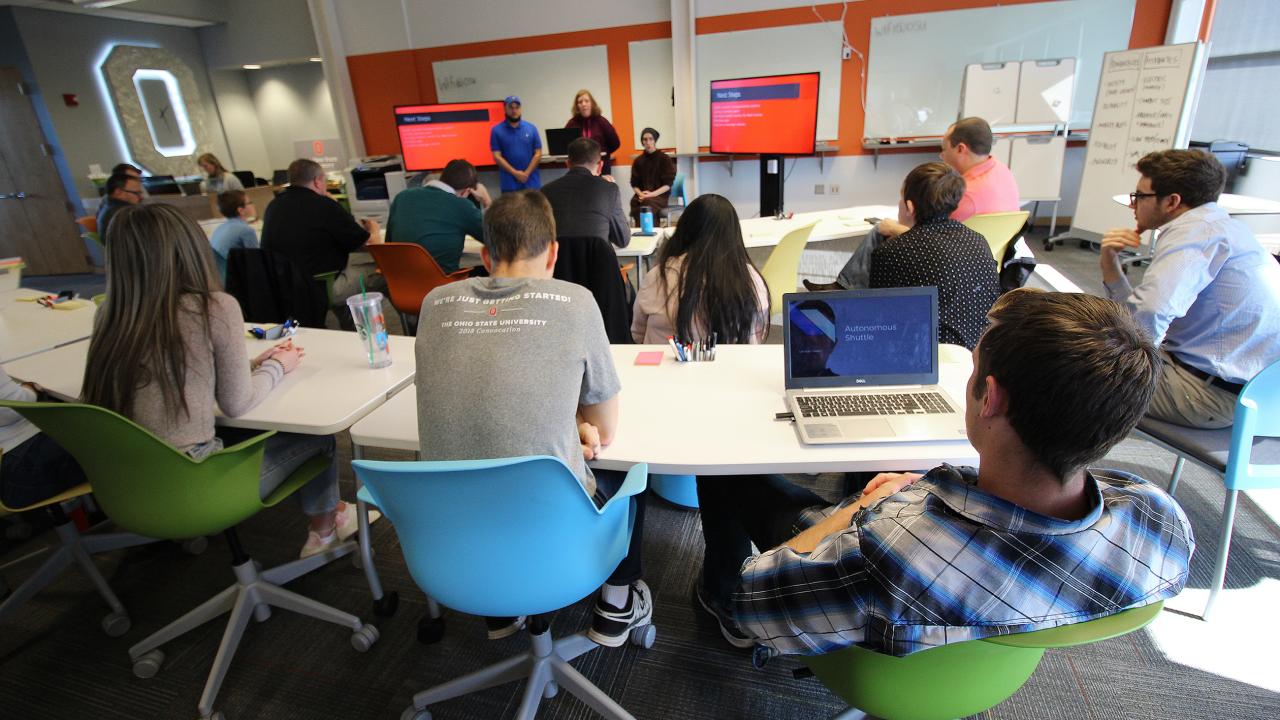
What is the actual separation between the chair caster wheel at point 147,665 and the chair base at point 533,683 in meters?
0.81

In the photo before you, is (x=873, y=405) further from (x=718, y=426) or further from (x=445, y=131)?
(x=445, y=131)

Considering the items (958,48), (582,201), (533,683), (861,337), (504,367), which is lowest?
(533,683)

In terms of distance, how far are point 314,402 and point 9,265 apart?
3.10 metres

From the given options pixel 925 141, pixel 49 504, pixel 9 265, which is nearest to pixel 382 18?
pixel 9 265

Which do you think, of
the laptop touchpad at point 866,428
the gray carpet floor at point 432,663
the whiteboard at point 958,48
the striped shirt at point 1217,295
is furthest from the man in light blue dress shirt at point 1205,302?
the whiteboard at point 958,48

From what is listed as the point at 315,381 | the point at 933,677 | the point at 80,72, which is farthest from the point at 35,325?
the point at 80,72

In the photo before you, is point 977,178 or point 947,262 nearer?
point 947,262

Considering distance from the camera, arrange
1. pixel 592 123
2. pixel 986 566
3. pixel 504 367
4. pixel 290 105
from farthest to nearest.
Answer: pixel 290 105 < pixel 592 123 < pixel 504 367 < pixel 986 566

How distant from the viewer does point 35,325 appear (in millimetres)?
2570

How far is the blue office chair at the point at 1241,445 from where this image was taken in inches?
59.4

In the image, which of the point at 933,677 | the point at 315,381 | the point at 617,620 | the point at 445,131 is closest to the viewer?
the point at 933,677

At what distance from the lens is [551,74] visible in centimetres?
699

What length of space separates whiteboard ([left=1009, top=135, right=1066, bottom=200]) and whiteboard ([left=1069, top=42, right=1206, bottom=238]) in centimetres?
32

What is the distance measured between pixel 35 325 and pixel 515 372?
Result: 265 cm
